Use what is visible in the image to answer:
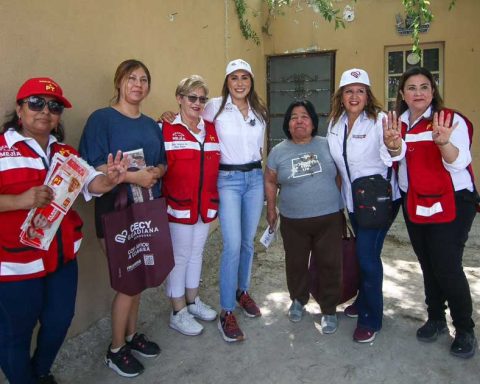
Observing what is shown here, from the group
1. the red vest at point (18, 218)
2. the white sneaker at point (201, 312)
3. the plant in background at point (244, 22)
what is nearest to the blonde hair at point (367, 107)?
the white sneaker at point (201, 312)

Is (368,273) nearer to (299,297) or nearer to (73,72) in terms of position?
(299,297)

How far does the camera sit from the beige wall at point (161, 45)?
2485 mm

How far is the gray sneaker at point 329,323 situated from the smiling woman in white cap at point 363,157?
174 mm

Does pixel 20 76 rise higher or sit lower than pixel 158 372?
higher

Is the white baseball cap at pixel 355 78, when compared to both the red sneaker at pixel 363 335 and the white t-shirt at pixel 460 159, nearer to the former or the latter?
the white t-shirt at pixel 460 159

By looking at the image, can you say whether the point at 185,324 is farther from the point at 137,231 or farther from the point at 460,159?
the point at 460,159

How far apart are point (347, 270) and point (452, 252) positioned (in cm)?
77

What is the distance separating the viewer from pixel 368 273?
289cm

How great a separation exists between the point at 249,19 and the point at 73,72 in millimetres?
4525

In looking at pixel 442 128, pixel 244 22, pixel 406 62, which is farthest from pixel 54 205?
pixel 406 62

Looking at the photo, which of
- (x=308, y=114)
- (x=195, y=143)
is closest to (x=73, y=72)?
(x=195, y=143)

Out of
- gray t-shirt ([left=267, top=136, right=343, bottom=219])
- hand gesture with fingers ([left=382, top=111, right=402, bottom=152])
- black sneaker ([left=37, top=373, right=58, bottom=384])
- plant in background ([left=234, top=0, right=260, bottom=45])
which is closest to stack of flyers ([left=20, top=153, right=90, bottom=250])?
black sneaker ([left=37, top=373, right=58, bottom=384])

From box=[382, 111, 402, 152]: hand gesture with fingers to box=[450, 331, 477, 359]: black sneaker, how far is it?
4.26ft

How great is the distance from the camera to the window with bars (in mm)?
6617
